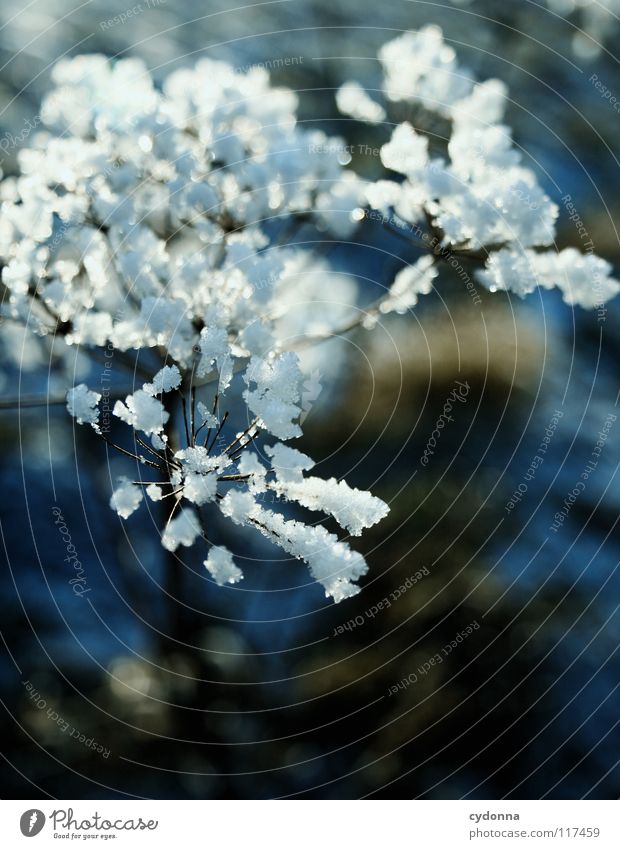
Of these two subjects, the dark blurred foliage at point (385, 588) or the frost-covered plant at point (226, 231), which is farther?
the dark blurred foliage at point (385, 588)

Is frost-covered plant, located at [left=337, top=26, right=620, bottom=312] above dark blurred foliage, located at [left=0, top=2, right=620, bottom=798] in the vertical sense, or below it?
above

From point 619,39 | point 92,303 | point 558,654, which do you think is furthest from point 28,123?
point 558,654

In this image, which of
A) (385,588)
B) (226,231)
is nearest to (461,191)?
(226,231)

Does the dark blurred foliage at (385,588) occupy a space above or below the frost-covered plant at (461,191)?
below

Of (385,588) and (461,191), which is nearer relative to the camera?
(461,191)

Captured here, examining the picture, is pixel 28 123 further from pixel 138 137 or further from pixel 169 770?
pixel 169 770

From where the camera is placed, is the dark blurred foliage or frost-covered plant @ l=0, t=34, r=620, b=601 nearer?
frost-covered plant @ l=0, t=34, r=620, b=601

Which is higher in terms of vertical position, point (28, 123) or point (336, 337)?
point (28, 123)

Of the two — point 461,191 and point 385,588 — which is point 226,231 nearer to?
point 461,191
